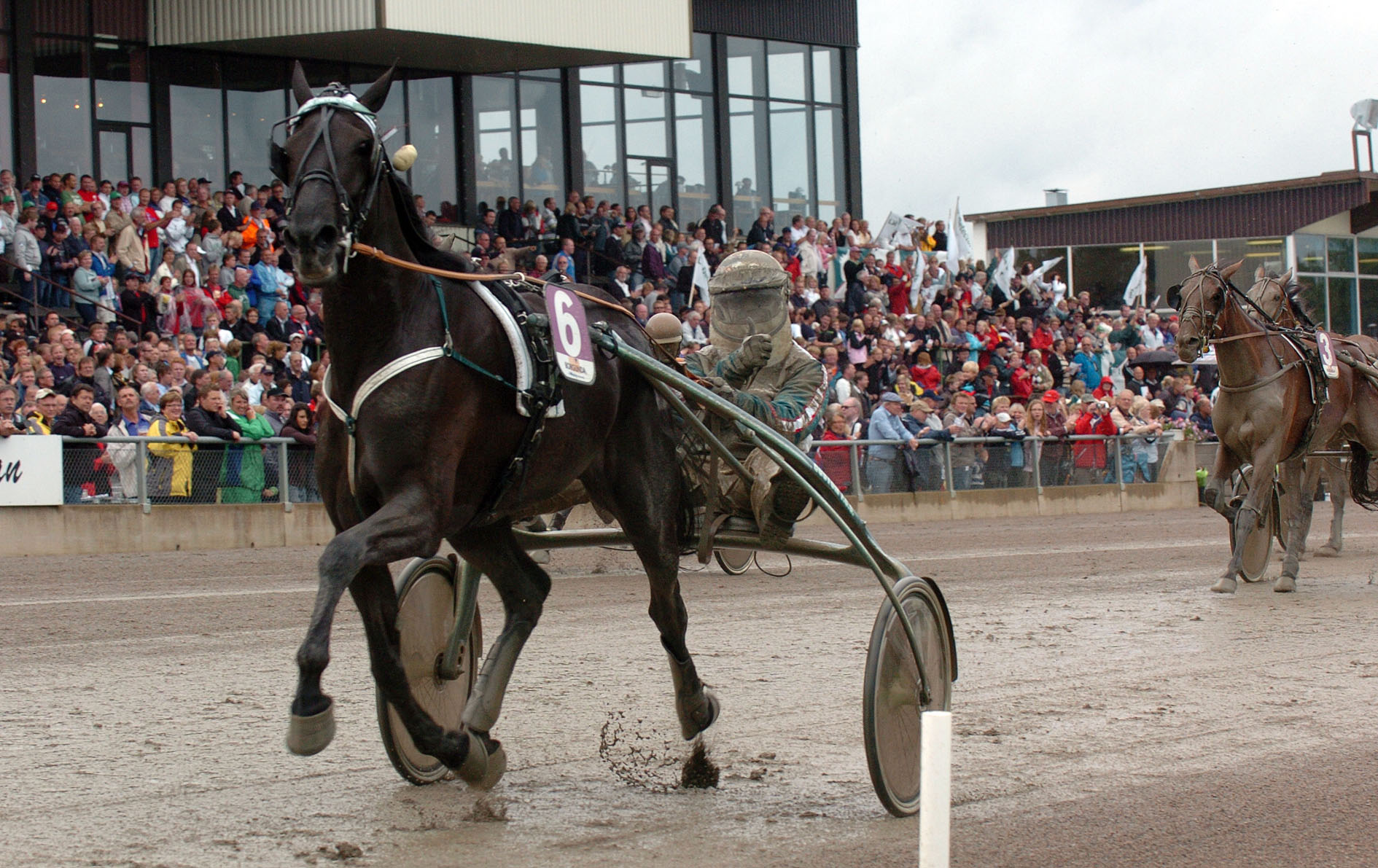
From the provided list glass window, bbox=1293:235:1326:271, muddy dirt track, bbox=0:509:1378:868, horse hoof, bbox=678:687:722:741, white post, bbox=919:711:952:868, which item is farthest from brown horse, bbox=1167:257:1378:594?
glass window, bbox=1293:235:1326:271

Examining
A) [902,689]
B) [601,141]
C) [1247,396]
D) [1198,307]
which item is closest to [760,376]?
[902,689]

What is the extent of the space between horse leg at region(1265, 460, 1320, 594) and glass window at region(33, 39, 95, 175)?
16.2 meters

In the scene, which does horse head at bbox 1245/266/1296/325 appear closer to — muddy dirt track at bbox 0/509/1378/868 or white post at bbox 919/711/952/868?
muddy dirt track at bbox 0/509/1378/868

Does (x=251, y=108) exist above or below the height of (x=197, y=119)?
above

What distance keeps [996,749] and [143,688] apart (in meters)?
3.64

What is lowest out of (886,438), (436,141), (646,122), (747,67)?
(886,438)

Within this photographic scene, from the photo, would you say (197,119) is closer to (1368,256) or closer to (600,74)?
(600,74)

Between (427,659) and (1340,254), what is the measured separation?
1485 inches

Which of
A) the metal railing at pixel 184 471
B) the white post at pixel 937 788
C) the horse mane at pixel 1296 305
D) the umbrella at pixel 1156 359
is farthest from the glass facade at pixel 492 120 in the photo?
the white post at pixel 937 788

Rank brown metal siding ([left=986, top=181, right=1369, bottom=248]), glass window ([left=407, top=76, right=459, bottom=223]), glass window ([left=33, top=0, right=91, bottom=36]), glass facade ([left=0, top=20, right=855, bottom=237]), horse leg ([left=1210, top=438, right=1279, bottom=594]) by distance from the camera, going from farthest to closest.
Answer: brown metal siding ([left=986, top=181, right=1369, bottom=248]) < glass window ([left=407, top=76, right=459, bottom=223]) < glass facade ([left=0, top=20, right=855, bottom=237]) < glass window ([left=33, top=0, right=91, bottom=36]) < horse leg ([left=1210, top=438, right=1279, bottom=594])

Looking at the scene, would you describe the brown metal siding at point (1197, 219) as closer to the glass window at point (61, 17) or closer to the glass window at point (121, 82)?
the glass window at point (121, 82)

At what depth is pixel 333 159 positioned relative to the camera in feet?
13.2

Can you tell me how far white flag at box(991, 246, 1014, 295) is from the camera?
25.3 m

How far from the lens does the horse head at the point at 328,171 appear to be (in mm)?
3875
